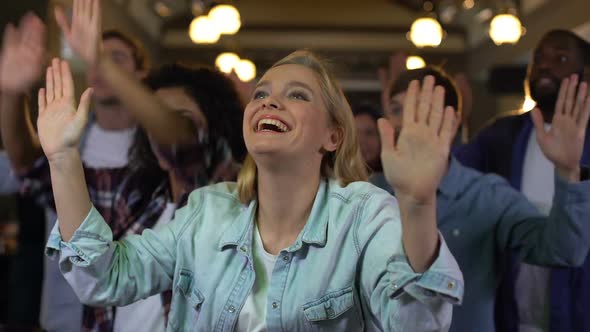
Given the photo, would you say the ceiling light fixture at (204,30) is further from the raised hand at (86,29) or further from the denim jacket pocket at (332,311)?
the denim jacket pocket at (332,311)

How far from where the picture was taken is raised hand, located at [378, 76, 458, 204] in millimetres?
1200

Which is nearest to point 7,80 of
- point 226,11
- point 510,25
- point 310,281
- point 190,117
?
point 190,117

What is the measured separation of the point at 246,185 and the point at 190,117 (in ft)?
1.54

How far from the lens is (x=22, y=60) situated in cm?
202

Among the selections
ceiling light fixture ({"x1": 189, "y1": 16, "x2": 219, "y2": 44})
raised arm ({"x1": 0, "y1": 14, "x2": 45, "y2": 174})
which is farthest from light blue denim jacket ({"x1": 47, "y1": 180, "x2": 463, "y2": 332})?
ceiling light fixture ({"x1": 189, "y1": 16, "x2": 219, "y2": 44})

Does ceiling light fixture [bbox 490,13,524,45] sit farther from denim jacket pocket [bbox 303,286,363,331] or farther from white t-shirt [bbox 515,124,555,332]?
denim jacket pocket [bbox 303,286,363,331]

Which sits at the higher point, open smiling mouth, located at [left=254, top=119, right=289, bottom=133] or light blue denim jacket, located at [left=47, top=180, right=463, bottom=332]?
open smiling mouth, located at [left=254, top=119, right=289, bottom=133]

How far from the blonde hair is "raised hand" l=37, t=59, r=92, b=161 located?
40 cm

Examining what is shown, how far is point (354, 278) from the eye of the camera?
1463 millimetres

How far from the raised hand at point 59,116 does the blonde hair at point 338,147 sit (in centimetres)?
40

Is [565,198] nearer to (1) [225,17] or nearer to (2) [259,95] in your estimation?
(2) [259,95]

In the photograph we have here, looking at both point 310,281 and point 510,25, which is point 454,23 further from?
point 310,281

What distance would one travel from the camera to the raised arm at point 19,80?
2018 millimetres

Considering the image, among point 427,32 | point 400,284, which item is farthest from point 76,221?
point 427,32
